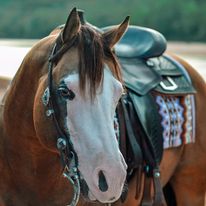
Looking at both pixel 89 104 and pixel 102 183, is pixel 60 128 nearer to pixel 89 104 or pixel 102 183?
pixel 89 104

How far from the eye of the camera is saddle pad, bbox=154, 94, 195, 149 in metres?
4.64

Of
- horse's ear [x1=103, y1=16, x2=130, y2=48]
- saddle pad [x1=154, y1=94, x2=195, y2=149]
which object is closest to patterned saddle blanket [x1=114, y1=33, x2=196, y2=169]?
saddle pad [x1=154, y1=94, x2=195, y2=149]

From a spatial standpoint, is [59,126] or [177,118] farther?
[177,118]

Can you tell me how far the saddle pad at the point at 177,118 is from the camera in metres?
4.64

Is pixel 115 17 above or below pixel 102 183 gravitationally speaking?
below

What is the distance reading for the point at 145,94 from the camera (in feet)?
14.9

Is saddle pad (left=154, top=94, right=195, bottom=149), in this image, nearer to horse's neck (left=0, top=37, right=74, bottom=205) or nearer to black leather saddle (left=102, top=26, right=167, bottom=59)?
black leather saddle (left=102, top=26, right=167, bottom=59)

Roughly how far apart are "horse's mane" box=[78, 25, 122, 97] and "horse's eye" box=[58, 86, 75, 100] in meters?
0.06

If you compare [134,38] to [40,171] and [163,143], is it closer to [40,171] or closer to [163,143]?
[163,143]

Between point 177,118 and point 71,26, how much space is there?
68.5 inches

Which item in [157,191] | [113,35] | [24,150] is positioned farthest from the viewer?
[157,191]

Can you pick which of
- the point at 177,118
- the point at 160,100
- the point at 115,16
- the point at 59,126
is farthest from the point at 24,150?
the point at 115,16

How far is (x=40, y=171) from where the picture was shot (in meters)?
3.65

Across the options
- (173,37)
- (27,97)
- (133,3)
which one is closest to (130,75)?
(27,97)
